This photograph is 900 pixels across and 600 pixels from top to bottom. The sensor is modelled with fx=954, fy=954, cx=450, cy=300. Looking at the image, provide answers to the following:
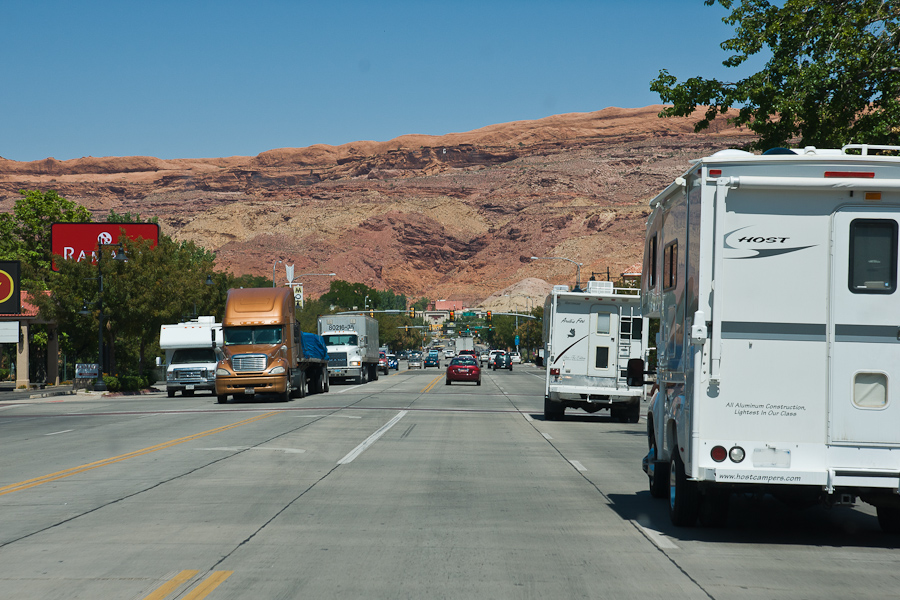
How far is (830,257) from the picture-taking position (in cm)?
858

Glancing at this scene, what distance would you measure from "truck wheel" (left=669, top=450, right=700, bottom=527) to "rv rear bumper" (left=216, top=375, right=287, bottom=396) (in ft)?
82.8

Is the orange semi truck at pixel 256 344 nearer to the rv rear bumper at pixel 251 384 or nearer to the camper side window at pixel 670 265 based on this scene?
the rv rear bumper at pixel 251 384

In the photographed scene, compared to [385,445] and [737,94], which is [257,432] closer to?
[385,445]

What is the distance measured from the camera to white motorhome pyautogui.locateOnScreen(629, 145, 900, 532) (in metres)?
8.43

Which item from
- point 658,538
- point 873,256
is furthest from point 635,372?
point 873,256

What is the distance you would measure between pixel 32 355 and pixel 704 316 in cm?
6122

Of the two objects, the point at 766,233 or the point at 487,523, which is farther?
the point at 487,523

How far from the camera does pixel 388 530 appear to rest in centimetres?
959

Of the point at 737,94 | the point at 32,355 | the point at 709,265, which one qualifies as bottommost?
the point at 32,355

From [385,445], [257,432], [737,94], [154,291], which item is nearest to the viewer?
[385,445]

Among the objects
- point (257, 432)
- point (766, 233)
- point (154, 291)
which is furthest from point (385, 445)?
point (154, 291)

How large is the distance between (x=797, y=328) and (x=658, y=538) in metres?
2.45

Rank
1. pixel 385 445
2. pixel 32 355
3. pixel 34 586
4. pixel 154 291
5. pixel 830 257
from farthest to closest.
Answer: pixel 32 355 → pixel 154 291 → pixel 385 445 → pixel 830 257 → pixel 34 586

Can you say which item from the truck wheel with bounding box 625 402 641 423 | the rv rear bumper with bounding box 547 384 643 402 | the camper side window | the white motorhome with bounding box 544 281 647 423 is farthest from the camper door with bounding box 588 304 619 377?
the camper side window
